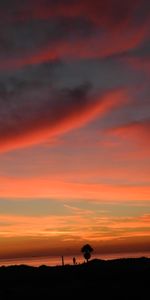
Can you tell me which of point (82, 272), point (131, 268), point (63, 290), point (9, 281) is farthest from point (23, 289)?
point (131, 268)

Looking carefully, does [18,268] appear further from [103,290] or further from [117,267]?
[103,290]

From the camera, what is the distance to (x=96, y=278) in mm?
48438

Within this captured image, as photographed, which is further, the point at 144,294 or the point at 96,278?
the point at 96,278

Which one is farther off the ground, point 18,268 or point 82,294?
point 18,268

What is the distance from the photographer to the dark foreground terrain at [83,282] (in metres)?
39.9

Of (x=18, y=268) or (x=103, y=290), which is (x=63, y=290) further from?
(x=18, y=268)

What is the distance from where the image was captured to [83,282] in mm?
46188

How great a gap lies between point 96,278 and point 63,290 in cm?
696

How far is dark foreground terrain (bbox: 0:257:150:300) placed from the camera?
3994 centimetres

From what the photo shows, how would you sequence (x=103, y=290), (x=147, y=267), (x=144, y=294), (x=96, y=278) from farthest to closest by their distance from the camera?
1. (x=147, y=267)
2. (x=96, y=278)
3. (x=103, y=290)
4. (x=144, y=294)

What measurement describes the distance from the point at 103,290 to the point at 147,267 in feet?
42.3

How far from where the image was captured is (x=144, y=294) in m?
38.5

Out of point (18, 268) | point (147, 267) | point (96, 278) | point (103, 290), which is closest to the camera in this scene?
point (103, 290)

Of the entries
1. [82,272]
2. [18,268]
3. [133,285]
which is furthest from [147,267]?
[18,268]
